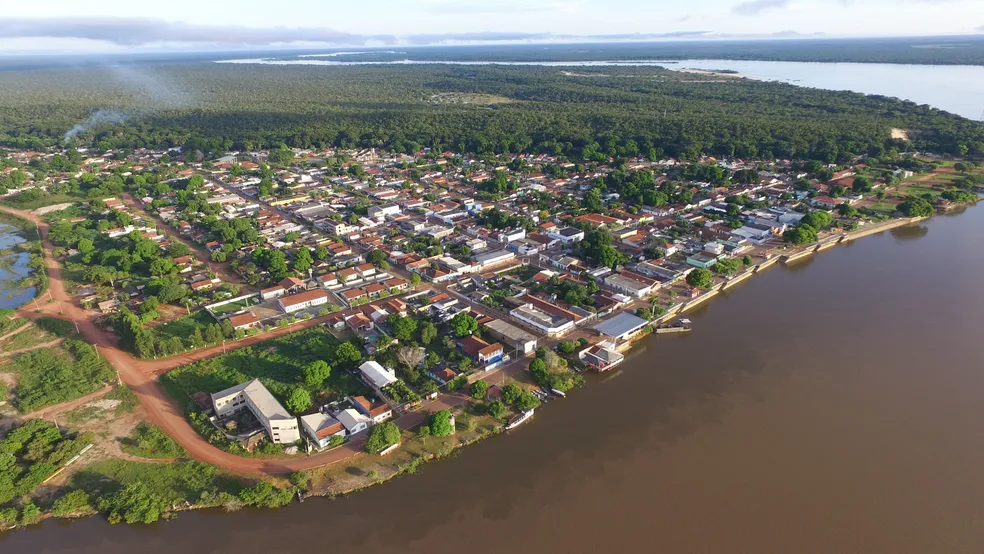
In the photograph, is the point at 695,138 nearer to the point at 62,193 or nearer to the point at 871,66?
the point at 62,193

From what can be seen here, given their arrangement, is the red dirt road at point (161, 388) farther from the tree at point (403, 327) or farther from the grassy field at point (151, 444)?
the tree at point (403, 327)

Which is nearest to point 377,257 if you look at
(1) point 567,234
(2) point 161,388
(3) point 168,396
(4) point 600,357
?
(1) point 567,234

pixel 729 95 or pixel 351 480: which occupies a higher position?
pixel 729 95

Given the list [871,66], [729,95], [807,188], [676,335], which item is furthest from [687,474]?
[871,66]

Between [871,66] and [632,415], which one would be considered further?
[871,66]

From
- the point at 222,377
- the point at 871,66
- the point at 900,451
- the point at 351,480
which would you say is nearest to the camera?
the point at 351,480

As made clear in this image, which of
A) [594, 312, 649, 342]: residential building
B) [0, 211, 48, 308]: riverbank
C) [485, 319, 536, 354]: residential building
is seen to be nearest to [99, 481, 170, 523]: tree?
[485, 319, 536, 354]: residential building

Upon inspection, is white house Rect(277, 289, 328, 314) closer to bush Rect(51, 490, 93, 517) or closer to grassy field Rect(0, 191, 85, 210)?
bush Rect(51, 490, 93, 517)

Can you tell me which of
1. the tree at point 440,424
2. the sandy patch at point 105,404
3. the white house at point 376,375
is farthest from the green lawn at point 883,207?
the sandy patch at point 105,404
